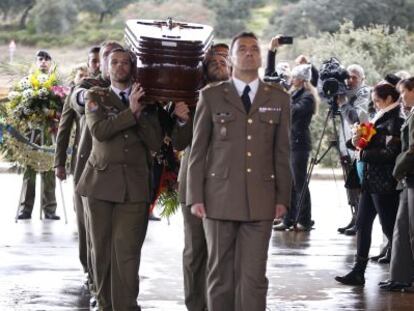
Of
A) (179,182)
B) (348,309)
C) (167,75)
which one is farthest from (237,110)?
(348,309)

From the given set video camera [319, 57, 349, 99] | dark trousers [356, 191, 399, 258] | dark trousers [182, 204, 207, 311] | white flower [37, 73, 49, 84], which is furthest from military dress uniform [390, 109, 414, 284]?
white flower [37, 73, 49, 84]

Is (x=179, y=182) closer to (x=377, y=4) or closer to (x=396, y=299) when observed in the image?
(x=396, y=299)

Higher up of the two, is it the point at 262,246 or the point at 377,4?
the point at 377,4

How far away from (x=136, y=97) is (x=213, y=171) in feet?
2.51

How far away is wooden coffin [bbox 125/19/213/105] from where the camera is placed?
302 inches

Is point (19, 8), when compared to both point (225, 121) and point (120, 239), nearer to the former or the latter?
point (120, 239)

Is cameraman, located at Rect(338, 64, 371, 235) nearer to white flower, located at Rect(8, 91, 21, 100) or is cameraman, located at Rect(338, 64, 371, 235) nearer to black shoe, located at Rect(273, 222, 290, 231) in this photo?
black shoe, located at Rect(273, 222, 290, 231)

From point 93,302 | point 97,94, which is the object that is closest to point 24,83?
point 93,302

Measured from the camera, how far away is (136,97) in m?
7.78

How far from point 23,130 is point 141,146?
248 inches

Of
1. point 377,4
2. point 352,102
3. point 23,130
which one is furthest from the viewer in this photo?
point 377,4

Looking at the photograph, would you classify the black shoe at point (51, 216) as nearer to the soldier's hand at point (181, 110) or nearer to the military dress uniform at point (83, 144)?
the military dress uniform at point (83, 144)

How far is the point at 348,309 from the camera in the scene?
9.20 meters

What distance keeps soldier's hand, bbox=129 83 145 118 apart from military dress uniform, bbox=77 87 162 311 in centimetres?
15
